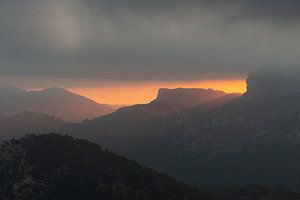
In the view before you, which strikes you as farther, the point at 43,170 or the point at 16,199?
the point at 43,170

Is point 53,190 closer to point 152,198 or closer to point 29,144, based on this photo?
point 152,198

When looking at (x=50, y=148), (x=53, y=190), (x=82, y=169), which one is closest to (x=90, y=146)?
(x=50, y=148)

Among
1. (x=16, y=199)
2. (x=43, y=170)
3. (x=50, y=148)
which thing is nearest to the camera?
(x=16, y=199)

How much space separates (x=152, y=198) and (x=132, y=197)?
546 centimetres

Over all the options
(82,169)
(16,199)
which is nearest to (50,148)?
(82,169)

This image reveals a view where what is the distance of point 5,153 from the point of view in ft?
614

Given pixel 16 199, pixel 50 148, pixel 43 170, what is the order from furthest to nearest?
pixel 50 148 < pixel 43 170 < pixel 16 199

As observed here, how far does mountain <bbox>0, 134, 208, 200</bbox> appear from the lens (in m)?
158

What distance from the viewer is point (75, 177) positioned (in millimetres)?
165250

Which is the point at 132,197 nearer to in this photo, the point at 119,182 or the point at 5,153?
the point at 119,182

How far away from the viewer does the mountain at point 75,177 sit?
158m

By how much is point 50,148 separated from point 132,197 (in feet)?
133

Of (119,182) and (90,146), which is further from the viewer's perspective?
(90,146)

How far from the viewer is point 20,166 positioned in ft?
565
